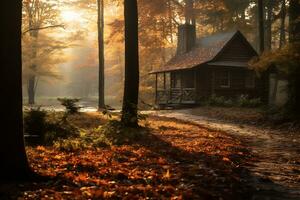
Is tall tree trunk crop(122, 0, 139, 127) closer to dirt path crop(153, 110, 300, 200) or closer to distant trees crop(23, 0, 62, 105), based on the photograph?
dirt path crop(153, 110, 300, 200)

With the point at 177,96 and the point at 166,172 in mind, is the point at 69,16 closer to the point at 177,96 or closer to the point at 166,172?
the point at 177,96

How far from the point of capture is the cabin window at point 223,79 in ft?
116

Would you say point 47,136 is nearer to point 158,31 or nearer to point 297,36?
point 297,36

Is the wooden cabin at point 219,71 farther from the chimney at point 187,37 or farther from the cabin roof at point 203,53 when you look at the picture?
the chimney at point 187,37

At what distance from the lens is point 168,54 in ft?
206

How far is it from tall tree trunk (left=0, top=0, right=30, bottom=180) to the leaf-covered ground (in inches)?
17.6

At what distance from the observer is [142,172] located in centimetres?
702

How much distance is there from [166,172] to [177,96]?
29446mm

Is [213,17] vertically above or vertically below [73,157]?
above

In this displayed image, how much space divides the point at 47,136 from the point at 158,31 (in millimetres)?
32506

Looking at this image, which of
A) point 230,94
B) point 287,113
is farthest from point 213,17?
point 287,113

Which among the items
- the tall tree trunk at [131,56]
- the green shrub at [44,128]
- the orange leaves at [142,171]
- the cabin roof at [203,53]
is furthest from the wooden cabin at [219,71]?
the orange leaves at [142,171]

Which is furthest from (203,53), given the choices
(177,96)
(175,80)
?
(175,80)

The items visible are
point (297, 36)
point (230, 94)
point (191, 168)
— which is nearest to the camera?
point (191, 168)
